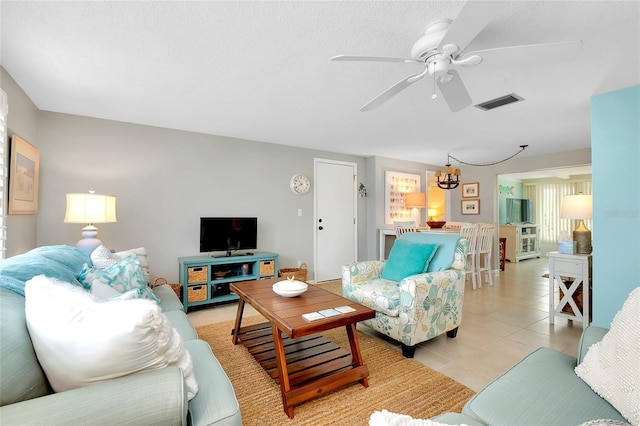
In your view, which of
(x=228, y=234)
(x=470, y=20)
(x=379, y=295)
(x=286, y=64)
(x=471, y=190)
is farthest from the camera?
(x=471, y=190)

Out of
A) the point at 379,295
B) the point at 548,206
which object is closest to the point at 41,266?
the point at 379,295

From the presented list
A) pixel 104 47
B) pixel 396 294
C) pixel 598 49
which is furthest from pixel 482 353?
pixel 104 47

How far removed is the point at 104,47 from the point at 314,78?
1406mm

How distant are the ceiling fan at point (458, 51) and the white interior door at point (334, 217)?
2.81 metres

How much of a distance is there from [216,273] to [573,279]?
395 cm

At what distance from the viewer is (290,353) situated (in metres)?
2.12

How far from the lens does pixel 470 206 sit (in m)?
6.23

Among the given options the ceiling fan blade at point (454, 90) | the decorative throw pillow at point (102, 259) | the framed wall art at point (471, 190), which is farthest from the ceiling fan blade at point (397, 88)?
the framed wall art at point (471, 190)

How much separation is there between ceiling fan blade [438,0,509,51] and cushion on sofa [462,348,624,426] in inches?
58.5

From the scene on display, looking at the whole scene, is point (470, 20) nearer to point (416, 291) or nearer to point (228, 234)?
point (416, 291)

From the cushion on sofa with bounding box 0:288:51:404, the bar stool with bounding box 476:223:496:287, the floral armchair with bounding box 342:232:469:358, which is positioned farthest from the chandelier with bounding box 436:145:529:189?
the cushion on sofa with bounding box 0:288:51:404

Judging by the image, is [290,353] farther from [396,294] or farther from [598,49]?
[598,49]

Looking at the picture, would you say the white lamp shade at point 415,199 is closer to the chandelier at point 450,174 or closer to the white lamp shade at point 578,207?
the chandelier at point 450,174

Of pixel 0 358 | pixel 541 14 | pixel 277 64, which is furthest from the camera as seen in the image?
pixel 277 64
